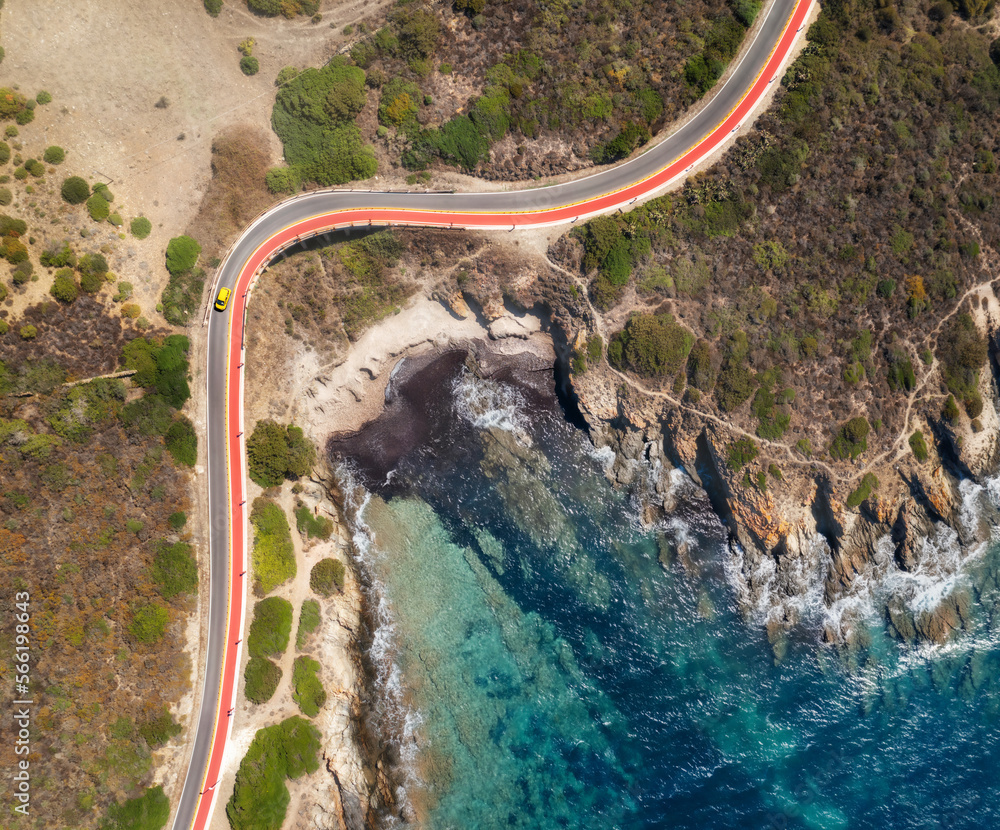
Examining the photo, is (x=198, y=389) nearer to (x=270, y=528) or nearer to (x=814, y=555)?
(x=270, y=528)

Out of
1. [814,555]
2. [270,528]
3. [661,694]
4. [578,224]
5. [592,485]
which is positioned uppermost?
[578,224]

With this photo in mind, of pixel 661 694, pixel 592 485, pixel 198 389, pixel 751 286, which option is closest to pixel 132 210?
pixel 198 389

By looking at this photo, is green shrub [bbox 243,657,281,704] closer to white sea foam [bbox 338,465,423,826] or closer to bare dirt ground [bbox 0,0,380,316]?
white sea foam [bbox 338,465,423,826]

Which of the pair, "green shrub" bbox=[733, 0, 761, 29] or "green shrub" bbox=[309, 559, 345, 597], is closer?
"green shrub" bbox=[733, 0, 761, 29]

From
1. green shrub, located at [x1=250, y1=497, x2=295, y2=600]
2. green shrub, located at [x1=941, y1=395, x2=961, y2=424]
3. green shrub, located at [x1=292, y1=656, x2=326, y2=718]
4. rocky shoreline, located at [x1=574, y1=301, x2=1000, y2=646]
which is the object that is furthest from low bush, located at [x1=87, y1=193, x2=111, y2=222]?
green shrub, located at [x1=941, y1=395, x2=961, y2=424]

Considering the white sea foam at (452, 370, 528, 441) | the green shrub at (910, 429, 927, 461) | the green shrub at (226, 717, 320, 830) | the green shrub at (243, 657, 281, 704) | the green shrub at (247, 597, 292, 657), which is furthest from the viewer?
the white sea foam at (452, 370, 528, 441)

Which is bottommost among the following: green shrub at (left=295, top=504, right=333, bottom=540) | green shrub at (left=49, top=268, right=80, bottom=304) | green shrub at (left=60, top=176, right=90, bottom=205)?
green shrub at (left=295, top=504, right=333, bottom=540)

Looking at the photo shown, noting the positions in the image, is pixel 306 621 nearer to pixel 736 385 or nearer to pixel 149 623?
pixel 149 623
